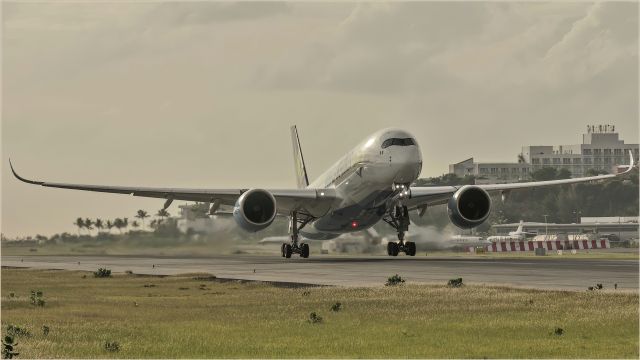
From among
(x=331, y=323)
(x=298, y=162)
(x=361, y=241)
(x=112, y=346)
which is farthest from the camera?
(x=298, y=162)

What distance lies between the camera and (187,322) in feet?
88.5

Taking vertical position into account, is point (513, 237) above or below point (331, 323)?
above

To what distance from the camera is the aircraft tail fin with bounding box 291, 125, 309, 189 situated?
270 feet

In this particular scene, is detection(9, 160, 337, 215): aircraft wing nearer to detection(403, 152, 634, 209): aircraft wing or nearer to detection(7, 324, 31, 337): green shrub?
detection(403, 152, 634, 209): aircraft wing

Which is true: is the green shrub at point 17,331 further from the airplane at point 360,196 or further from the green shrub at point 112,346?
the airplane at point 360,196

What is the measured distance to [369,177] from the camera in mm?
57469

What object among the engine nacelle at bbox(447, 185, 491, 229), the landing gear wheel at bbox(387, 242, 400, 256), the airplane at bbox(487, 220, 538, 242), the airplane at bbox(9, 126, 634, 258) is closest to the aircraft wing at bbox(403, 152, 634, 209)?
the airplane at bbox(9, 126, 634, 258)

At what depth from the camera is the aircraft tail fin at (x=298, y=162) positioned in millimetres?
82375

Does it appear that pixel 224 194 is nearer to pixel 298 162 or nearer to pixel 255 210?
pixel 255 210

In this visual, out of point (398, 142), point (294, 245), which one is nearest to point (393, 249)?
point (398, 142)

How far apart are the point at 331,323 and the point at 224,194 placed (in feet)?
123

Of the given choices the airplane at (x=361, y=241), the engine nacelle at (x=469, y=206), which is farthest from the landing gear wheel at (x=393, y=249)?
the airplane at (x=361, y=241)

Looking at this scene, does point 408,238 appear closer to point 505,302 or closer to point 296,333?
point 505,302

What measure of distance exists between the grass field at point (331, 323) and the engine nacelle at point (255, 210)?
68.0 feet
